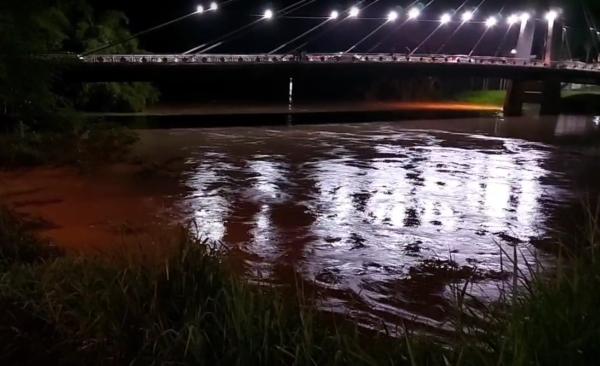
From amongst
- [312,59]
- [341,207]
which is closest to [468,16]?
[312,59]

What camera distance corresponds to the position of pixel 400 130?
103ft

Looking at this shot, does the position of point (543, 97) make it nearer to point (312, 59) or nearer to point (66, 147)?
point (312, 59)

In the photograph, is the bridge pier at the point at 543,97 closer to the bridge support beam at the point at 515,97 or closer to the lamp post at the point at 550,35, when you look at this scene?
the bridge support beam at the point at 515,97

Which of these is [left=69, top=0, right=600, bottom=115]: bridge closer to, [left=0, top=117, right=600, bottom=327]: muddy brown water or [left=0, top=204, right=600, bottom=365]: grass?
[left=0, top=117, right=600, bottom=327]: muddy brown water

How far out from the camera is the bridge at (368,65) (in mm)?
31734

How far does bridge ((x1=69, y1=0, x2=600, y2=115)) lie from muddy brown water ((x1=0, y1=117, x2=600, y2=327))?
7.23m

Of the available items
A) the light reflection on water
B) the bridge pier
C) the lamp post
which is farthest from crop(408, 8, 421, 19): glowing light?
the light reflection on water

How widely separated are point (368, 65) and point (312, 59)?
9.75ft

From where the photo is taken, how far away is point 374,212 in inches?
537

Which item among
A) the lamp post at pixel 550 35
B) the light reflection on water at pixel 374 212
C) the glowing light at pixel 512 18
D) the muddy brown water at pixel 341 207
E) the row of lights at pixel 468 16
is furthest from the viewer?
the glowing light at pixel 512 18

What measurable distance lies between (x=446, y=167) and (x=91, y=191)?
9893 millimetres

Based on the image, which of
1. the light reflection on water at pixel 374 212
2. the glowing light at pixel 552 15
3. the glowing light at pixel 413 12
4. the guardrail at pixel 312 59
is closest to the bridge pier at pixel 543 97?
the guardrail at pixel 312 59

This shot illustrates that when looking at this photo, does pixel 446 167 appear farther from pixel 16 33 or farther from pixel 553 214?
pixel 16 33

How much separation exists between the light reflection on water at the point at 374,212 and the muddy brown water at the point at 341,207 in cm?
3
